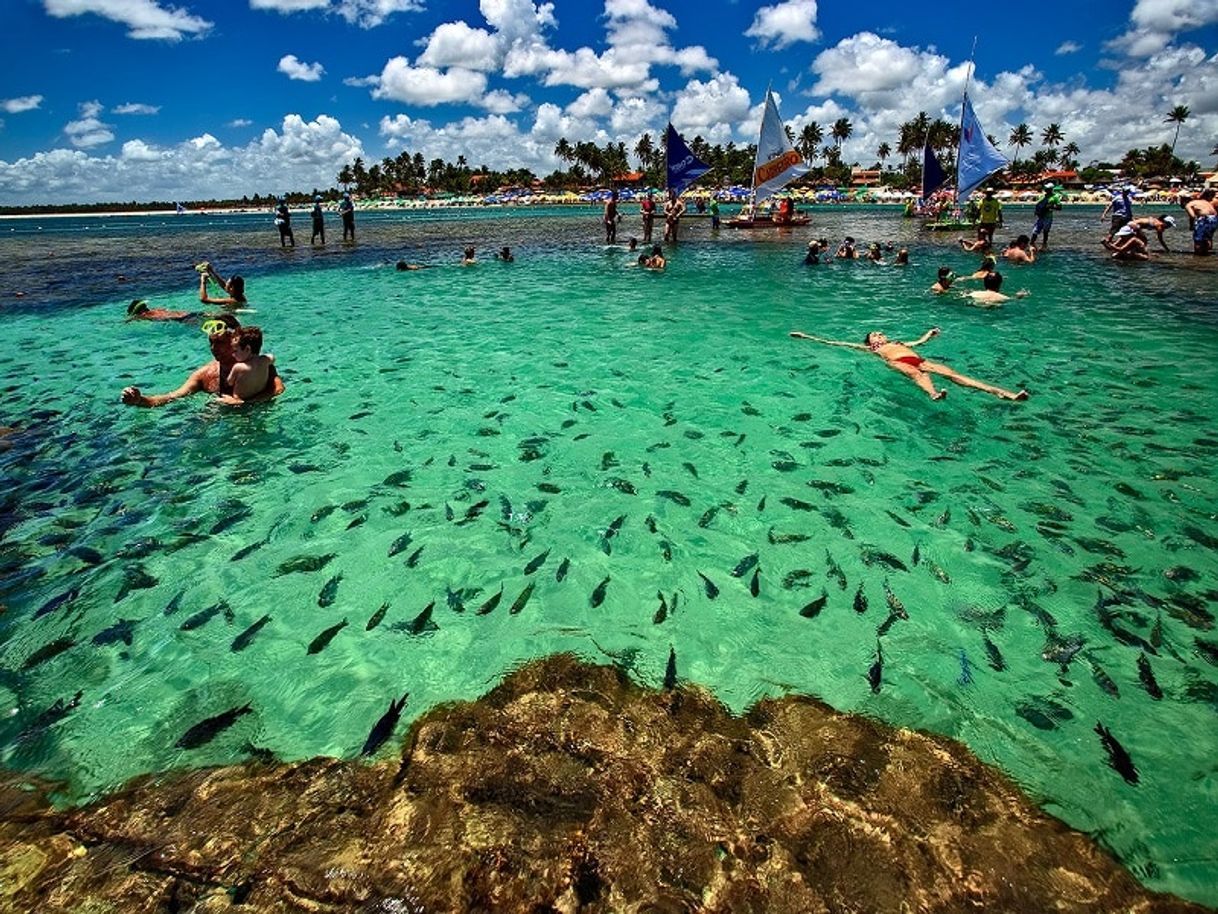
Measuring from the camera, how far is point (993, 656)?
5168 millimetres

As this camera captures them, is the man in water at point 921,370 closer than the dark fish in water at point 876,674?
No

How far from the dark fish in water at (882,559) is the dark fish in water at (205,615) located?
679cm

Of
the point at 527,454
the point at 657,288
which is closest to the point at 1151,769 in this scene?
the point at 527,454

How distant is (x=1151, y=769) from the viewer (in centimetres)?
415

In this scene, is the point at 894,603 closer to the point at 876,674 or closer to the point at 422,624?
the point at 876,674

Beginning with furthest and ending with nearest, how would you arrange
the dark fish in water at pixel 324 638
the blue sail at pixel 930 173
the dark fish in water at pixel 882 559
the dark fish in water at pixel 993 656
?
the blue sail at pixel 930 173 < the dark fish in water at pixel 882 559 < the dark fish in water at pixel 324 638 < the dark fish in water at pixel 993 656

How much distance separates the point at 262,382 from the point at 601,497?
24.7ft

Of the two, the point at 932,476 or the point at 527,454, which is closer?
the point at 932,476

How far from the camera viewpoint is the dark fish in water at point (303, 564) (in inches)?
257

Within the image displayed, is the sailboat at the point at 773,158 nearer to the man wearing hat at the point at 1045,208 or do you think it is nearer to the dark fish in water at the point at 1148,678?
the man wearing hat at the point at 1045,208

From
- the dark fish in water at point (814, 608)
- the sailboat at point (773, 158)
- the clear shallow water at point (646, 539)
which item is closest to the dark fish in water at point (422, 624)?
the clear shallow water at point (646, 539)

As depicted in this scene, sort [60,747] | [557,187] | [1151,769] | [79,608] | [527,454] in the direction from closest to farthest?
[1151,769], [60,747], [79,608], [527,454], [557,187]

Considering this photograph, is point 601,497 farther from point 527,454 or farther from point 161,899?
point 161,899

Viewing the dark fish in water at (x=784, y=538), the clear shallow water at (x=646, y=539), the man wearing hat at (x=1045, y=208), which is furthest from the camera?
the man wearing hat at (x=1045, y=208)
